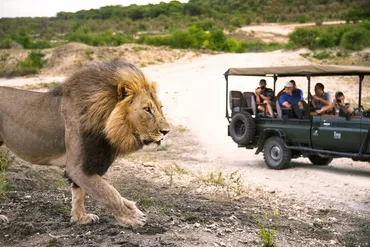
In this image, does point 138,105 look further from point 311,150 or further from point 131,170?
point 311,150

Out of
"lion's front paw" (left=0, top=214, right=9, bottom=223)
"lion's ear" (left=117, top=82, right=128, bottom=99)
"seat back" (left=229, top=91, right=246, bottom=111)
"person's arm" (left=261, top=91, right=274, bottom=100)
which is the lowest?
"lion's front paw" (left=0, top=214, right=9, bottom=223)

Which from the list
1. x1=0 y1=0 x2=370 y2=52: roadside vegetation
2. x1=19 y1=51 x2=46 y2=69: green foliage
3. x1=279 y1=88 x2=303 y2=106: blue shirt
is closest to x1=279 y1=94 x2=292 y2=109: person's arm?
x1=279 y1=88 x2=303 y2=106: blue shirt

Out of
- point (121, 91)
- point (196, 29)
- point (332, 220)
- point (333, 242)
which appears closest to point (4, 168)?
point (121, 91)

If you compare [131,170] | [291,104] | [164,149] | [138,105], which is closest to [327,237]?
[138,105]

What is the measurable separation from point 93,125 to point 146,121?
0.47m

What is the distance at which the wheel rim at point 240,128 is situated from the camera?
12.4 m

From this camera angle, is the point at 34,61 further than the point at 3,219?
Yes

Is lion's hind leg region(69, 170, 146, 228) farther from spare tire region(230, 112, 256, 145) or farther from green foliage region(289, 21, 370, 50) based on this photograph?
green foliage region(289, 21, 370, 50)

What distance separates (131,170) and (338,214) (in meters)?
3.51

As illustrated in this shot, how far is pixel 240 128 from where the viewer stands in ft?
40.9

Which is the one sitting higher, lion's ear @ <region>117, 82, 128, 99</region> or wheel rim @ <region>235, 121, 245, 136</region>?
lion's ear @ <region>117, 82, 128, 99</region>

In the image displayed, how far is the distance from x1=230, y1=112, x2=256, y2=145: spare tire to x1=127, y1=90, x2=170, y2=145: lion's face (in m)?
7.02

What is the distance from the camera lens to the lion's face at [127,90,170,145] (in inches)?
202

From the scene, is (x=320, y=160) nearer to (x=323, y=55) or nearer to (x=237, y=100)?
(x=237, y=100)
